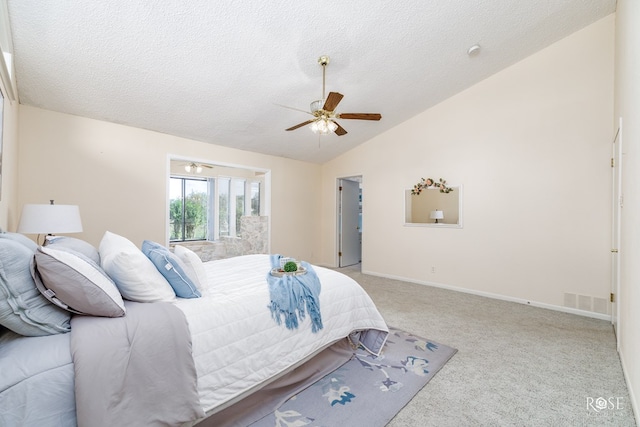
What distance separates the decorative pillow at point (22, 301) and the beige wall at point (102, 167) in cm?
267

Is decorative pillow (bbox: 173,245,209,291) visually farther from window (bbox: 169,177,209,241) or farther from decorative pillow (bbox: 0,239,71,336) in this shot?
window (bbox: 169,177,209,241)

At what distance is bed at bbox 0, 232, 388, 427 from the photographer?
1.05 m

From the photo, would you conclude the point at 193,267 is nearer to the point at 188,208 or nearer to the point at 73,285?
the point at 73,285

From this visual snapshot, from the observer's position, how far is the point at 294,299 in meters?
1.93

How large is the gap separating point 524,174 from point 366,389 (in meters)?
3.58

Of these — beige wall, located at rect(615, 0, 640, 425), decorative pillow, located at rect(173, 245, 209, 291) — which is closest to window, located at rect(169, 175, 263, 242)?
decorative pillow, located at rect(173, 245, 209, 291)

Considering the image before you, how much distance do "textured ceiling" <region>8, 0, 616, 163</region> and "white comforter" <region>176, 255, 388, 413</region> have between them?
216cm

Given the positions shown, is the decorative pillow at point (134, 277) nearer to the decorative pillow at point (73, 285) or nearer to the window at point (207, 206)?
the decorative pillow at point (73, 285)

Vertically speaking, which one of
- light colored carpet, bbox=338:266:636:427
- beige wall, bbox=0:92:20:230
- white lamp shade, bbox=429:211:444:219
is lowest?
light colored carpet, bbox=338:266:636:427

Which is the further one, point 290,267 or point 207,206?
point 207,206

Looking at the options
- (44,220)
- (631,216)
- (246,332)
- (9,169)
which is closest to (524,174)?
(631,216)

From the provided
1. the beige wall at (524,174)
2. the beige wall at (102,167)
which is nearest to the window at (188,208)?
the beige wall at (102,167)

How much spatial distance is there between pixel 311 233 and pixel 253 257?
318 centimetres

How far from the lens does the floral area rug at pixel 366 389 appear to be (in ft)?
5.46
